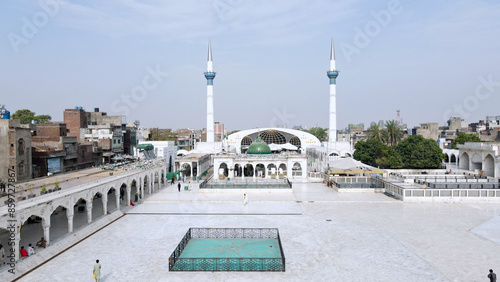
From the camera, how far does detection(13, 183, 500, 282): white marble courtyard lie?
14125 mm

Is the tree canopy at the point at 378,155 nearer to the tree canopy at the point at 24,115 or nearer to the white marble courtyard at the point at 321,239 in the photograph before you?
the white marble courtyard at the point at 321,239

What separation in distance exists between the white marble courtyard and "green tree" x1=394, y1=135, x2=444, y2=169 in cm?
2223

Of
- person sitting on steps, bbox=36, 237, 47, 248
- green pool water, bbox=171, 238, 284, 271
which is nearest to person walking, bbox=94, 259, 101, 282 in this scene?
green pool water, bbox=171, 238, 284, 271

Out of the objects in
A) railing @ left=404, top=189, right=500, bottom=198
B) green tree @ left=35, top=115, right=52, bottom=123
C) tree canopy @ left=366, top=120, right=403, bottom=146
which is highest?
green tree @ left=35, top=115, right=52, bottom=123

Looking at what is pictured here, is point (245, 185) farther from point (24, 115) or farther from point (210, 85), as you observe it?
point (24, 115)

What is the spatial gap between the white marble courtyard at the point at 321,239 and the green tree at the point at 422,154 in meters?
22.2

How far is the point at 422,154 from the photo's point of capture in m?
48.6

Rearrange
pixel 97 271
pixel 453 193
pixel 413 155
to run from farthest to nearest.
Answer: pixel 413 155 → pixel 453 193 → pixel 97 271

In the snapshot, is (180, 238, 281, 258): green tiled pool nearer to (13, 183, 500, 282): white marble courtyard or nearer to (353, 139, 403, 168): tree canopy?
(13, 183, 500, 282): white marble courtyard

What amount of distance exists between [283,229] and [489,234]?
10264mm

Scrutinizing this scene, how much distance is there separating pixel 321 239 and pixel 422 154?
35398mm

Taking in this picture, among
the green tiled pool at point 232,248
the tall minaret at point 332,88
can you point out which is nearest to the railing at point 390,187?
the green tiled pool at point 232,248

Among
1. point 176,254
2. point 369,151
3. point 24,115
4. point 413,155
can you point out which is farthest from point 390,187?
point 24,115

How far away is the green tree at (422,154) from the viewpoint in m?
48.6
